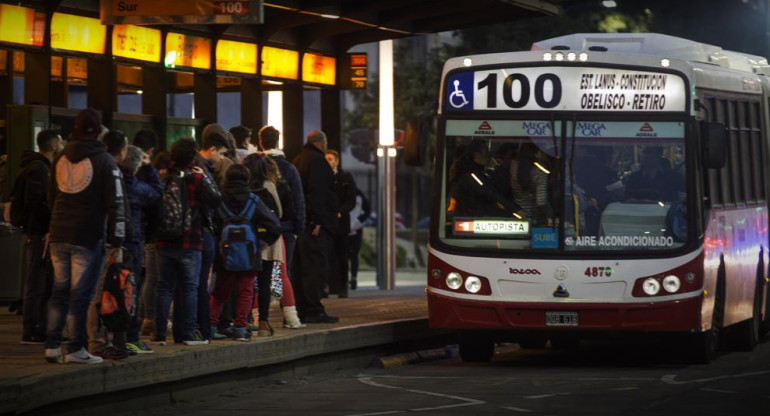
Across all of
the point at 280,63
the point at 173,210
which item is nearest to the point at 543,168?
the point at 173,210

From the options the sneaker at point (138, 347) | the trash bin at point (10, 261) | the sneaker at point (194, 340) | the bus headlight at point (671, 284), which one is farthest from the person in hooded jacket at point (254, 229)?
the trash bin at point (10, 261)

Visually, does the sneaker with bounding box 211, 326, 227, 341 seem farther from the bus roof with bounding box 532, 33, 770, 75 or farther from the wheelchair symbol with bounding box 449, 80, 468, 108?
the bus roof with bounding box 532, 33, 770, 75

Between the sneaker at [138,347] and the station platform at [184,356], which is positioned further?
the sneaker at [138,347]

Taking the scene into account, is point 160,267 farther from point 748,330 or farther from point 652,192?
point 748,330

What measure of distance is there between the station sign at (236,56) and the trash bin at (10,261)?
3.67 meters

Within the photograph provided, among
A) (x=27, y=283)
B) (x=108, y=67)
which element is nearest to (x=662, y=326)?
(x=27, y=283)

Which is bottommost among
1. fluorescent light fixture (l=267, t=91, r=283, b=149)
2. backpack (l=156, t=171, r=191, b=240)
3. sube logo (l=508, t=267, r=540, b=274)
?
sube logo (l=508, t=267, r=540, b=274)

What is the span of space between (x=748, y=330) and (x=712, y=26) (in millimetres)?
20668

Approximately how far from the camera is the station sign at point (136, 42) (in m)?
18.4

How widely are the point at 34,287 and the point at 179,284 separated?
124 cm

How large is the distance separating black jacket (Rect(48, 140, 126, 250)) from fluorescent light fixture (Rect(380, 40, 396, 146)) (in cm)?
1352

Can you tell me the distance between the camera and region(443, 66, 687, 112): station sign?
15.3 metres

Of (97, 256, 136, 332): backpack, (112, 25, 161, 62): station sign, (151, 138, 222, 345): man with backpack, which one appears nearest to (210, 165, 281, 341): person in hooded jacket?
(151, 138, 222, 345): man with backpack

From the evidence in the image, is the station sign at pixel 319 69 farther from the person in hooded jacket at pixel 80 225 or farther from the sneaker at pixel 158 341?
the person in hooded jacket at pixel 80 225
